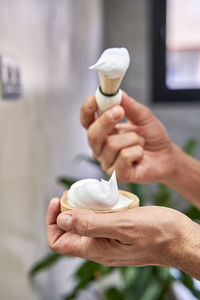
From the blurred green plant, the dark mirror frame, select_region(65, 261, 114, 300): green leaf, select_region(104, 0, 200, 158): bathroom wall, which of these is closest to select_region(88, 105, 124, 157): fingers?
the blurred green plant

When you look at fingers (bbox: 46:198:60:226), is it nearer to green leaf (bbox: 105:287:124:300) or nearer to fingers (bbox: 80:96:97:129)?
fingers (bbox: 80:96:97:129)

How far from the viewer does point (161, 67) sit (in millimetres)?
1941

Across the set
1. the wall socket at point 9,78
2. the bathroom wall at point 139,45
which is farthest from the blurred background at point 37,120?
the bathroom wall at point 139,45

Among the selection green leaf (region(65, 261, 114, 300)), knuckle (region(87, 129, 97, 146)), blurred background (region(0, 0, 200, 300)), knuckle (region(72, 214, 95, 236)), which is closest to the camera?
knuckle (region(72, 214, 95, 236))

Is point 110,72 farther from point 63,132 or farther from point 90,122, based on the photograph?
point 63,132

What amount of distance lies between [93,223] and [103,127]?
0.95 feet

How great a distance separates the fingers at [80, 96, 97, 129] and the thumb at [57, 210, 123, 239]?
0.76ft

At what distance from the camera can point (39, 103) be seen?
94cm

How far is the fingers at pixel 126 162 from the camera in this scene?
25.9 inches

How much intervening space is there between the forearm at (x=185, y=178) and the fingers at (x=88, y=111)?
25 centimetres

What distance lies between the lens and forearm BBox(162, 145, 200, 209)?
30.6 inches

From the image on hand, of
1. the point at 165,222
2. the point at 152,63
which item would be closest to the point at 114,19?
the point at 152,63

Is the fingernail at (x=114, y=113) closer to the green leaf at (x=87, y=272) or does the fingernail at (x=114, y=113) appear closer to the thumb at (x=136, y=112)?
the thumb at (x=136, y=112)

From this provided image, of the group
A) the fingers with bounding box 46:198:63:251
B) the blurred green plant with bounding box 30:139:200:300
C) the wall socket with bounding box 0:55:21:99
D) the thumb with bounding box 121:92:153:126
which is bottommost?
the blurred green plant with bounding box 30:139:200:300
